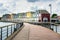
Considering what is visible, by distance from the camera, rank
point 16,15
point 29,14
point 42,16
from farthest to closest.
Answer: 1. point 16,15
2. point 29,14
3. point 42,16

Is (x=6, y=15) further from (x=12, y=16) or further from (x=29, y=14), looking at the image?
(x=29, y=14)

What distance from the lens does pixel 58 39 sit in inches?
551

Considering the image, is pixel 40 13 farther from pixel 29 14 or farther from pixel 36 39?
pixel 36 39

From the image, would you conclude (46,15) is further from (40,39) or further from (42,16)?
(40,39)

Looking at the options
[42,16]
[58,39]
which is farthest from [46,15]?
[58,39]

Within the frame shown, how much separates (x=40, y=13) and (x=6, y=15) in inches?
3572

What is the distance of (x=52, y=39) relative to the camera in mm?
13969

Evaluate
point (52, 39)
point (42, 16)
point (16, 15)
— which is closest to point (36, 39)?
point (52, 39)

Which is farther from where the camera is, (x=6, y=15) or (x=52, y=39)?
(x=6, y=15)

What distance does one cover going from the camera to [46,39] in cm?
1388

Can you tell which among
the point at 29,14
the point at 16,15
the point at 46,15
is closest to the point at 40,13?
the point at 46,15

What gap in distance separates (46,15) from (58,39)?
85.3 m

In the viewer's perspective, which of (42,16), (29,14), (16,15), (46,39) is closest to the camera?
(46,39)

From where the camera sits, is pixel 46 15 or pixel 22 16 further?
pixel 22 16
